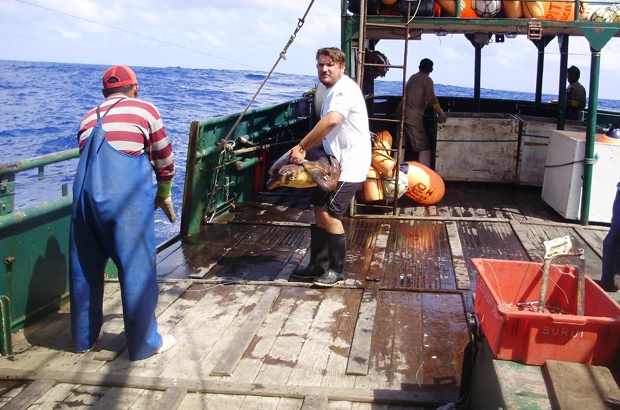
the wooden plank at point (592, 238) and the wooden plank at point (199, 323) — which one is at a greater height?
the wooden plank at point (592, 238)

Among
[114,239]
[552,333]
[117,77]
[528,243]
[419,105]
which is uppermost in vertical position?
[117,77]

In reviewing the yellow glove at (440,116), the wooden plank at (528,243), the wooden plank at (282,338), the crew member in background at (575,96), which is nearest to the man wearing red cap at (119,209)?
the wooden plank at (282,338)

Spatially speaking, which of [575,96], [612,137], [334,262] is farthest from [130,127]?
[575,96]

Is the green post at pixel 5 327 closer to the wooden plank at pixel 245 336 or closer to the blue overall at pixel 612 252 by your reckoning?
the wooden plank at pixel 245 336

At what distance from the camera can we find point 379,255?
679cm

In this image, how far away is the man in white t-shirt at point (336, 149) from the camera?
539 cm

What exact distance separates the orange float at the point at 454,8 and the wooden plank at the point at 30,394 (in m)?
6.47

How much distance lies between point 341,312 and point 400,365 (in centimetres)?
100

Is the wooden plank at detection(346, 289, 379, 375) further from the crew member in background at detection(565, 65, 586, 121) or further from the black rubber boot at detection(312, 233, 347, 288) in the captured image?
the crew member in background at detection(565, 65, 586, 121)

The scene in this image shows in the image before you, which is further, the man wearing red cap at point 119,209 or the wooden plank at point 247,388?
the man wearing red cap at point 119,209

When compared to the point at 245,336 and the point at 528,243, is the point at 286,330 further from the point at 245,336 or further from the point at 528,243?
the point at 528,243

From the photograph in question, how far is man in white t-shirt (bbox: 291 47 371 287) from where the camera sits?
5395mm

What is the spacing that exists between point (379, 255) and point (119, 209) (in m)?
3.38

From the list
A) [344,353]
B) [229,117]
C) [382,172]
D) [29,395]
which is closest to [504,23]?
[382,172]
